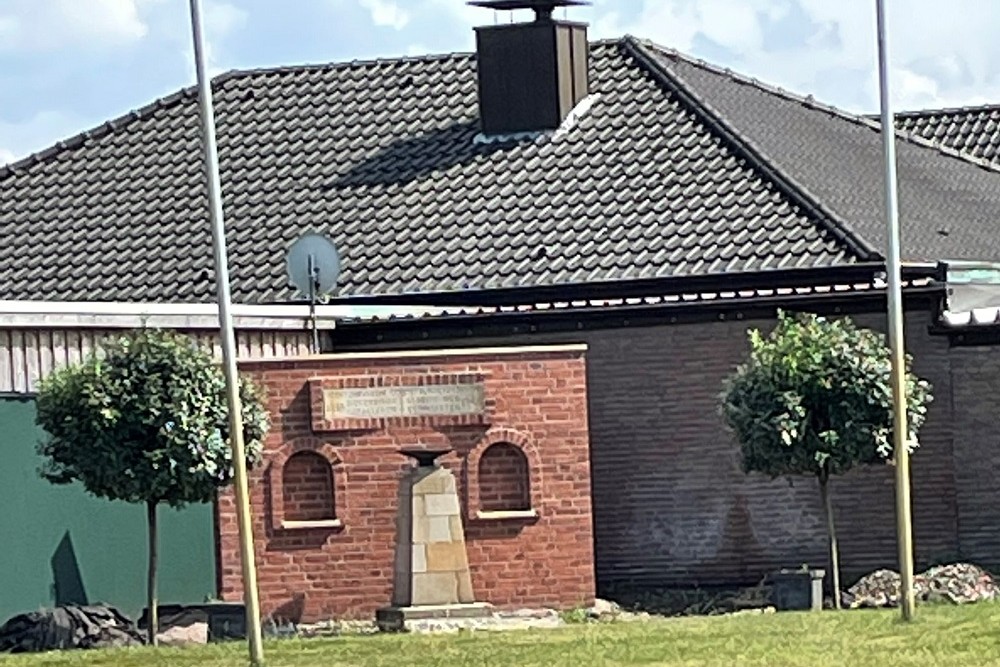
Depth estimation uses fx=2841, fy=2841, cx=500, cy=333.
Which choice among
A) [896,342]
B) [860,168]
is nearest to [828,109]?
[860,168]

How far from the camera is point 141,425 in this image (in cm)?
2575

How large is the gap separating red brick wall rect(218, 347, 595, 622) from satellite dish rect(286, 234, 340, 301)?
3.65 m

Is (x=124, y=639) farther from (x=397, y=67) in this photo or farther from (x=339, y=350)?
(x=397, y=67)

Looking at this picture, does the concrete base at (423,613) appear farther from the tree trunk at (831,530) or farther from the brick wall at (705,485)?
the brick wall at (705,485)

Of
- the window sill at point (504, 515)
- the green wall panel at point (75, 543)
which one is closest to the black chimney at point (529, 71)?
the window sill at point (504, 515)

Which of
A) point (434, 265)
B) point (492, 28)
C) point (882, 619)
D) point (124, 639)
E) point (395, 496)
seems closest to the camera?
point (882, 619)

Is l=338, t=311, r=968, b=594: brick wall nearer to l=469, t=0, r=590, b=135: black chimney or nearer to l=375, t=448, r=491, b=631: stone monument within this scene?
l=375, t=448, r=491, b=631: stone monument

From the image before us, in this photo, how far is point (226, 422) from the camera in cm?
2609

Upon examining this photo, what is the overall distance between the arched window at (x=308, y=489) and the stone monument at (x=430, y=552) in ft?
7.90

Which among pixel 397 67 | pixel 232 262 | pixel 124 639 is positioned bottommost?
pixel 124 639

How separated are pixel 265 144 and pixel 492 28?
369 cm

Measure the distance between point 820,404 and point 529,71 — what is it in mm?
11689

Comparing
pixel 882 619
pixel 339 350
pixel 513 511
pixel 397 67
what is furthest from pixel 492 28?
pixel 882 619

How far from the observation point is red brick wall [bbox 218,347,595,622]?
1139 inches
